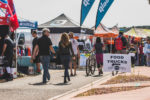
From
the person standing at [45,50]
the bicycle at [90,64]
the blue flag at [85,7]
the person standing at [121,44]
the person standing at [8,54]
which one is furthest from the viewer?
the person standing at [121,44]

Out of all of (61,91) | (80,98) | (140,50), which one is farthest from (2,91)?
(140,50)

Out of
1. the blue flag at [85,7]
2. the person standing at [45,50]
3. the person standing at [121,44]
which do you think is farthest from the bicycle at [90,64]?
the person standing at [45,50]

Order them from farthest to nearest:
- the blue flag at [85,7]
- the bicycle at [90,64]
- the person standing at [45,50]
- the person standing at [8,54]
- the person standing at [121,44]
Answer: the person standing at [121,44] < the blue flag at [85,7] < the bicycle at [90,64] < the person standing at [8,54] < the person standing at [45,50]

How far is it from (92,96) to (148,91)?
1.87 m

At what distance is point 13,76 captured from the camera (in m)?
15.3

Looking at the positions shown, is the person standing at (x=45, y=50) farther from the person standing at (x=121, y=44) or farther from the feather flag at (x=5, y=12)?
the person standing at (x=121, y=44)

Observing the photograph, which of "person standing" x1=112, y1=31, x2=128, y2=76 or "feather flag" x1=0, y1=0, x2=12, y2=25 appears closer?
"feather flag" x1=0, y1=0, x2=12, y2=25

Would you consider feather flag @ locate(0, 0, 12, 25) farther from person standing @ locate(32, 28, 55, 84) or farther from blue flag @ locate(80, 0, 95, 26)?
blue flag @ locate(80, 0, 95, 26)

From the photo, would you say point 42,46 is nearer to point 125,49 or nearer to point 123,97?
point 123,97

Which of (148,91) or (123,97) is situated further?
(148,91)

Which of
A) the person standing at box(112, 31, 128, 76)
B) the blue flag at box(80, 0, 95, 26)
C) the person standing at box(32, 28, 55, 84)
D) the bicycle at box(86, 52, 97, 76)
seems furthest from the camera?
the person standing at box(112, 31, 128, 76)

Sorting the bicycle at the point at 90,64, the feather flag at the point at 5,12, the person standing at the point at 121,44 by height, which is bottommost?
the bicycle at the point at 90,64

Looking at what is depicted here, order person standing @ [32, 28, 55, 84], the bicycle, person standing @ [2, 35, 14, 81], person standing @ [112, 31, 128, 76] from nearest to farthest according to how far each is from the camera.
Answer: person standing @ [32, 28, 55, 84] < person standing @ [2, 35, 14, 81] < the bicycle < person standing @ [112, 31, 128, 76]

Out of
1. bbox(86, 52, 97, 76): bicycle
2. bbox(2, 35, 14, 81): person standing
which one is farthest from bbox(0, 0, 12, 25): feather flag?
bbox(86, 52, 97, 76): bicycle
